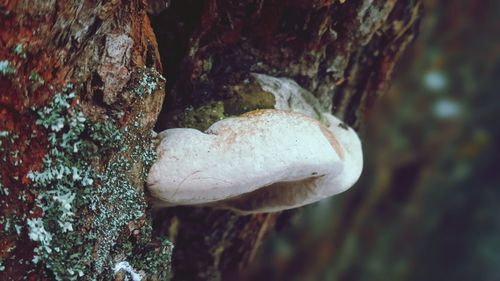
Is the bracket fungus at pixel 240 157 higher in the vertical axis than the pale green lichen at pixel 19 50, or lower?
lower

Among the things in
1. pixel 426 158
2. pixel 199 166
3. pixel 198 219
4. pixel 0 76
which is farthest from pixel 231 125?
pixel 426 158

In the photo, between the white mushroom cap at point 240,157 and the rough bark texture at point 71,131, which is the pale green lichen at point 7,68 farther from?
the white mushroom cap at point 240,157

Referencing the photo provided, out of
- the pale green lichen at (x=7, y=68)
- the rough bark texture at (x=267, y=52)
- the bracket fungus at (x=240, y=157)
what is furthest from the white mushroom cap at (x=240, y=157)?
the pale green lichen at (x=7, y=68)

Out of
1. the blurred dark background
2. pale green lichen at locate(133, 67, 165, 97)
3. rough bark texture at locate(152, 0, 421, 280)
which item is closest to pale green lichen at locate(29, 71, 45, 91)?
pale green lichen at locate(133, 67, 165, 97)

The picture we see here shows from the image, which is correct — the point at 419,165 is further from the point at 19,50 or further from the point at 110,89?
the point at 19,50

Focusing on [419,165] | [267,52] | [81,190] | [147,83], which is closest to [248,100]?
[267,52]

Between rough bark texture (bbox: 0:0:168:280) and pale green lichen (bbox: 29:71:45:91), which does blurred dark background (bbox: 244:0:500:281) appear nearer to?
rough bark texture (bbox: 0:0:168:280)

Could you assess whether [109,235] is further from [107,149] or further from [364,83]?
[364,83]
